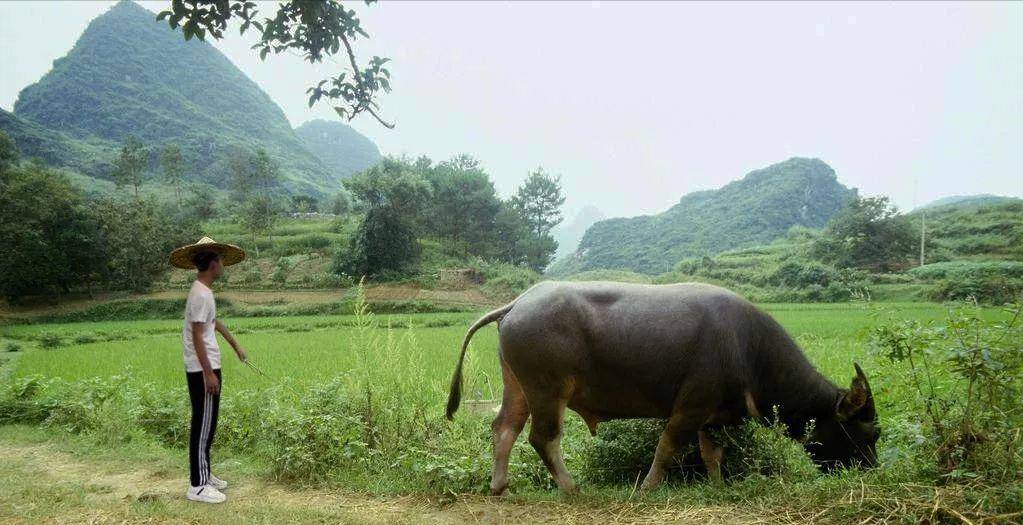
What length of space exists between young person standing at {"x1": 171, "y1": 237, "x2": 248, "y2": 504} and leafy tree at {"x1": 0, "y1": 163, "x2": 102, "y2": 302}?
27.4 metres

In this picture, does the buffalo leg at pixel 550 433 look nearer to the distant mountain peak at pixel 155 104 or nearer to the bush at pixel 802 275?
the bush at pixel 802 275

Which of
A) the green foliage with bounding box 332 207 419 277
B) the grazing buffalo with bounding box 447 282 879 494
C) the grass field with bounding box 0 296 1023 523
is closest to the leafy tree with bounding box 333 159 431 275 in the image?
the green foliage with bounding box 332 207 419 277

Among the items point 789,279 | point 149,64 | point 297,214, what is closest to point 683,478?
point 789,279

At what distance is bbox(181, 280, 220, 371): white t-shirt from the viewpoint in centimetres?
346

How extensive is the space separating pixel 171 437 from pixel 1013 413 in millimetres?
6995

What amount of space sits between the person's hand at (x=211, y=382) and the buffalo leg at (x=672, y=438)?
292 cm

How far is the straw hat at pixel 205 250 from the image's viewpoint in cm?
367

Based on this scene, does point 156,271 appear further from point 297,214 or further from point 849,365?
point 849,365

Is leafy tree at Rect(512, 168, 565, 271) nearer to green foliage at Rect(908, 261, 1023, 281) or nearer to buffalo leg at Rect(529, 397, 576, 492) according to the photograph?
green foliage at Rect(908, 261, 1023, 281)

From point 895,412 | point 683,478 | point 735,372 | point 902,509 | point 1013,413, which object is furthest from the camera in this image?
point 895,412

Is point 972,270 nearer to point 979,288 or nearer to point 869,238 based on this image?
point 979,288

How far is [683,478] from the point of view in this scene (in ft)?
12.6

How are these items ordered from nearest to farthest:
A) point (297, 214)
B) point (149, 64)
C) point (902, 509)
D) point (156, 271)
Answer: point (902, 509) < point (156, 271) < point (297, 214) < point (149, 64)

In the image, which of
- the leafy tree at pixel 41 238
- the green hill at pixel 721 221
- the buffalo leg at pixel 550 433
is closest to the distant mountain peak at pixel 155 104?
the leafy tree at pixel 41 238
